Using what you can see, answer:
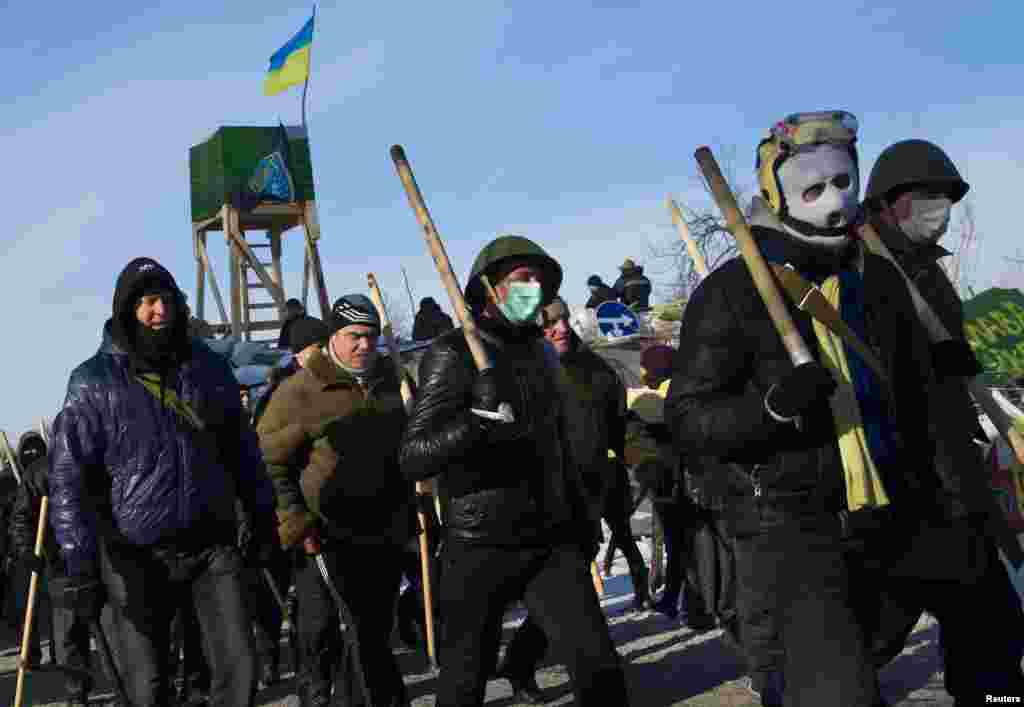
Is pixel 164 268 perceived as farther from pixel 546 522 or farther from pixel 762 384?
pixel 762 384

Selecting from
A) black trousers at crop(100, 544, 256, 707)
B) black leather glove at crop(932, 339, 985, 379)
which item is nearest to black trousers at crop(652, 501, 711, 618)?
black trousers at crop(100, 544, 256, 707)

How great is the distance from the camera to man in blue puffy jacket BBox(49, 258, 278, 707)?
4953 mm

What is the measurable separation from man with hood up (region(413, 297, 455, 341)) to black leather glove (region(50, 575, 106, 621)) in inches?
469

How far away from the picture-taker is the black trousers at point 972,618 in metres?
3.75

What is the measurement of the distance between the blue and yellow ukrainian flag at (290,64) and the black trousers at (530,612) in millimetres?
19769

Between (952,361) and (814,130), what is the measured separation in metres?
0.81

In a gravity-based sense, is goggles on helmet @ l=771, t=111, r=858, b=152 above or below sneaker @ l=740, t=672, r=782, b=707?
above

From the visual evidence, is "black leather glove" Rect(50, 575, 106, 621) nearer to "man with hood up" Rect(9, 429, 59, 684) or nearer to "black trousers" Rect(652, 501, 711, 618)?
"man with hood up" Rect(9, 429, 59, 684)

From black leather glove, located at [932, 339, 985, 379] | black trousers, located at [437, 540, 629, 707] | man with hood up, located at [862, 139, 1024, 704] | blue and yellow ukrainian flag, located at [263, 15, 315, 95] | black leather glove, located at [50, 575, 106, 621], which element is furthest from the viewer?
blue and yellow ukrainian flag, located at [263, 15, 315, 95]

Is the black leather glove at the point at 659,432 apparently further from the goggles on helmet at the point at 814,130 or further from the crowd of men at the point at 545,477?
the goggles on helmet at the point at 814,130

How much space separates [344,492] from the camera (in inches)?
250

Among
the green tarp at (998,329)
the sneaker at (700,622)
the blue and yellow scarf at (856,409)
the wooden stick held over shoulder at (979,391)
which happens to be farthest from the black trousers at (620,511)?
the blue and yellow scarf at (856,409)

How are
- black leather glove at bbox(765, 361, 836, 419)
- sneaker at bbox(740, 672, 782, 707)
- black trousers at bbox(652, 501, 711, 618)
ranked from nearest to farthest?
black leather glove at bbox(765, 361, 836, 419) < sneaker at bbox(740, 672, 782, 707) < black trousers at bbox(652, 501, 711, 618)

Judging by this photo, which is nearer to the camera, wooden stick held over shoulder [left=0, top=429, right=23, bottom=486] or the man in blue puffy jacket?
the man in blue puffy jacket
